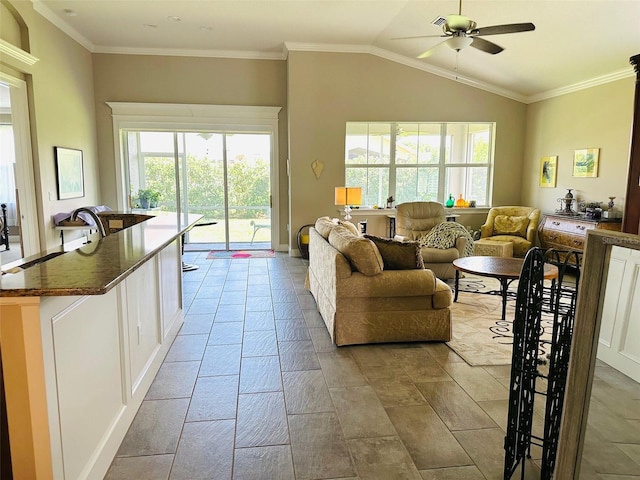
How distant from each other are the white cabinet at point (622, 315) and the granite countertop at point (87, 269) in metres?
1.73

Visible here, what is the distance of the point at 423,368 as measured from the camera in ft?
10.3

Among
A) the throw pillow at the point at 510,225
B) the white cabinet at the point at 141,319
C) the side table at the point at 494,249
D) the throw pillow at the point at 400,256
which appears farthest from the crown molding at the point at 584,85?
the white cabinet at the point at 141,319

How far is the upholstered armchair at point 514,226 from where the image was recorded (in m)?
6.77

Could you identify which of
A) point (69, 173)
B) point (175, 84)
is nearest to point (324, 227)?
point (69, 173)

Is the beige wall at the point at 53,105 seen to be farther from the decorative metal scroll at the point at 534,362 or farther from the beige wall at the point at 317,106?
the decorative metal scroll at the point at 534,362

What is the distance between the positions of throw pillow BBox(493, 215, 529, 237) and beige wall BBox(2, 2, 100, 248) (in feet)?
22.3

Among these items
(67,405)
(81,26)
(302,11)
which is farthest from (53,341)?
(81,26)

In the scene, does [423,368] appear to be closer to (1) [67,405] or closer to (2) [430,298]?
(2) [430,298]

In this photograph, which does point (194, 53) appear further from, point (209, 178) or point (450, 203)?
point (450, 203)

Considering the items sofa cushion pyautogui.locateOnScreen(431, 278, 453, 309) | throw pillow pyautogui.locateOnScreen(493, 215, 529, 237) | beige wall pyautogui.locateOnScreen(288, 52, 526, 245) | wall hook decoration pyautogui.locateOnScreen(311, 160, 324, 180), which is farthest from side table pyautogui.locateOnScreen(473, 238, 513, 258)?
sofa cushion pyautogui.locateOnScreen(431, 278, 453, 309)

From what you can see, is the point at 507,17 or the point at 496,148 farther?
the point at 496,148

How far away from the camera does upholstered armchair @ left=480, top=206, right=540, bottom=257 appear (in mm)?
6768

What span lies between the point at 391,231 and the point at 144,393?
18.1ft

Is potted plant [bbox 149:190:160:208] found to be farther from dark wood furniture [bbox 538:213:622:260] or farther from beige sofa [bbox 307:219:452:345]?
dark wood furniture [bbox 538:213:622:260]
